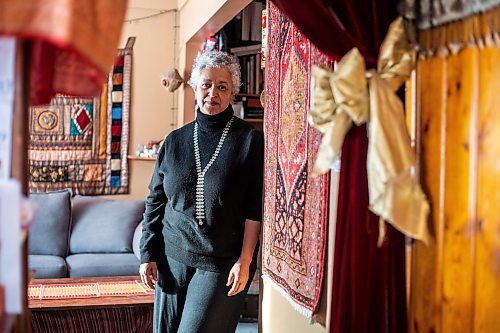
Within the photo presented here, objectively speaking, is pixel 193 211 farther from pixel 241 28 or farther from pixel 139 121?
pixel 139 121

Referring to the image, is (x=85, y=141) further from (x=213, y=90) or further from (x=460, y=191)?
(x=460, y=191)

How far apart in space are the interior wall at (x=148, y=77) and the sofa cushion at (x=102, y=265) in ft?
3.39

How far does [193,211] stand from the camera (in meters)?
2.43

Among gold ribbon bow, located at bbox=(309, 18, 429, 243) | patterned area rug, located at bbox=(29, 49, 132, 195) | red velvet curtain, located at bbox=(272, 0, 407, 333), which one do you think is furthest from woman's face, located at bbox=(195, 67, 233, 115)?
patterned area rug, located at bbox=(29, 49, 132, 195)

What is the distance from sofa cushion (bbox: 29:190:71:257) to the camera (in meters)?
4.57

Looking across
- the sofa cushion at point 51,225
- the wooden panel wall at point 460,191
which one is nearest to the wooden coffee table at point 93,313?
the sofa cushion at point 51,225

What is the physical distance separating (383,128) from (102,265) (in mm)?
3271

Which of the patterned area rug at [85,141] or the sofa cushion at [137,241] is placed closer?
the sofa cushion at [137,241]

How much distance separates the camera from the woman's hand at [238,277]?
2383 millimetres

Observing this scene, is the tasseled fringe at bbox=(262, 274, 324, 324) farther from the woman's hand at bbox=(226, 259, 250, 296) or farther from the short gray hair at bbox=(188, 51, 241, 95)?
the short gray hair at bbox=(188, 51, 241, 95)

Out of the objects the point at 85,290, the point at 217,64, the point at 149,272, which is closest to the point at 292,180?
the point at 217,64

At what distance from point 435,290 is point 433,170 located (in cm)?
29

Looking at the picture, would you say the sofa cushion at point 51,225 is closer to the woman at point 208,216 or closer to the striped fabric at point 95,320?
the striped fabric at point 95,320

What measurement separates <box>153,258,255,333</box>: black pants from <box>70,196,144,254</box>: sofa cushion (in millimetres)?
2221
